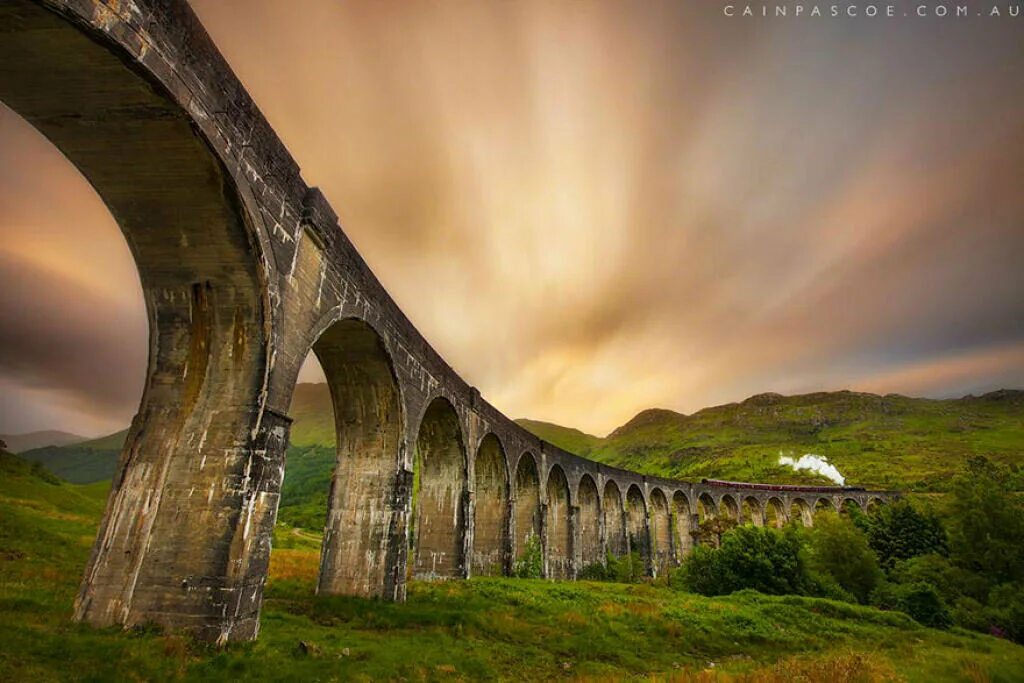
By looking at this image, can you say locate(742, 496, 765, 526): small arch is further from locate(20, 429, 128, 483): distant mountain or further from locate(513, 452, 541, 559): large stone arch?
locate(20, 429, 128, 483): distant mountain

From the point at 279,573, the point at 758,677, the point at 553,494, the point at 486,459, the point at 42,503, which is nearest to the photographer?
the point at 758,677

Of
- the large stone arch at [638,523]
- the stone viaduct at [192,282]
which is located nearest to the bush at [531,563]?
the stone viaduct at [192,282]

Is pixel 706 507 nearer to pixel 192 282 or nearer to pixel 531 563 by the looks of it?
pixel 531 563

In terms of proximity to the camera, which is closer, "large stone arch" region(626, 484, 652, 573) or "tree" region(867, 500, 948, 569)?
"tree" region(867, 500, 948, 569)

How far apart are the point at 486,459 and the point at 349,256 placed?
15076 millimetres

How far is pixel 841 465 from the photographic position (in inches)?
4156

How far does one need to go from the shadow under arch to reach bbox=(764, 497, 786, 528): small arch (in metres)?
68.7

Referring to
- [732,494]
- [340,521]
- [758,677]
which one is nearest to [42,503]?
[340,521]

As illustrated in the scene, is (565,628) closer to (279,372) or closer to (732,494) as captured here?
(279,372)

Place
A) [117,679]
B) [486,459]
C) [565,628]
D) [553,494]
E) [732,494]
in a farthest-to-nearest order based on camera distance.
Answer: [732,494], [553,494], [486,459], [565,628], [117,679]

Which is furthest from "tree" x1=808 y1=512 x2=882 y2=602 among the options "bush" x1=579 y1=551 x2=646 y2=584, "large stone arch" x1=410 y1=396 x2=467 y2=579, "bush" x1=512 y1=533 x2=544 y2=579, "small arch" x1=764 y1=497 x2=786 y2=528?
"small arch" x1=764 y1=497 x2=786 y2=528

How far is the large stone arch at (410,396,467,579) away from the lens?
19.7 meters

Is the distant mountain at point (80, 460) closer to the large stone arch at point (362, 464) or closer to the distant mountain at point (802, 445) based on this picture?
the distant mountain at point (802, 445)

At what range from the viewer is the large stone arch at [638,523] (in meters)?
43.4
